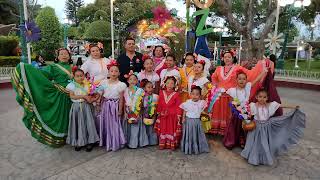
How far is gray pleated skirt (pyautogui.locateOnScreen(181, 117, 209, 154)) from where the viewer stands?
4352mm

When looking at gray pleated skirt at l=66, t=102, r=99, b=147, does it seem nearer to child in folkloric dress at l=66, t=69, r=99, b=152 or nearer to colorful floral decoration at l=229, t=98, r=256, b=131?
child in folkloric dress at l=66, t=69, r=99, b=152

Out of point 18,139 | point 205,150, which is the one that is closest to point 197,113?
point 205,150

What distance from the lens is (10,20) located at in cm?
3131

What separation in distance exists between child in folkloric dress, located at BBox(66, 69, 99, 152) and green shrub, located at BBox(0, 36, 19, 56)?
14063 millimetres

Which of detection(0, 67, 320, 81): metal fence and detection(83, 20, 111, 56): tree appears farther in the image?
detection(83, 20, 111, 56): tree

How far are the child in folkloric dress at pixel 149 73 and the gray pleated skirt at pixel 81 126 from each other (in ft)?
3.57

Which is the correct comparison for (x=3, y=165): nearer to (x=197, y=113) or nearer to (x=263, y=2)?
(x=197, y=113)

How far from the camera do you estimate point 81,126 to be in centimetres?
437

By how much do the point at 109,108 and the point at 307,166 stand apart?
3080 mm

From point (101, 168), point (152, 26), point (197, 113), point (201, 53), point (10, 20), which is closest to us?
point (101, 168)

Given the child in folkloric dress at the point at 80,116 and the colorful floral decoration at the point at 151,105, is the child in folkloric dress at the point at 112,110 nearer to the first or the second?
the child in folkloric dress at the point at 80,116

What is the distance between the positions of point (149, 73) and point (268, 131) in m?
2.18

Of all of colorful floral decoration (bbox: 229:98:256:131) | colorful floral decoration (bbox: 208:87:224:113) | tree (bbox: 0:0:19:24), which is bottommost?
colorful floral decoration (bbox: 229:98:256:131)

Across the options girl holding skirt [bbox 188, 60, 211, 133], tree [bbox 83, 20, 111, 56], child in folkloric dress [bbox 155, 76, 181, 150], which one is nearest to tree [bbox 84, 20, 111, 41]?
tree [bbox 83, 20, 111, 56]
